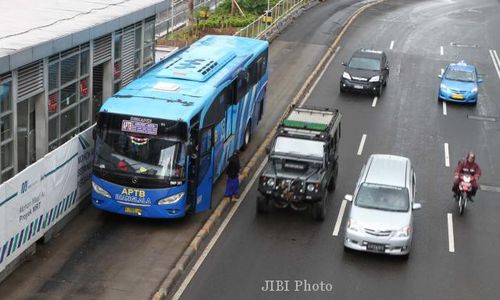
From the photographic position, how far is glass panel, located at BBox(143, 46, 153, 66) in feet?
100

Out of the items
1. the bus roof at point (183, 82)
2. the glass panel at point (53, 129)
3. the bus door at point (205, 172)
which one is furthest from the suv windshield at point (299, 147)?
the glass panel at point (53, 129)

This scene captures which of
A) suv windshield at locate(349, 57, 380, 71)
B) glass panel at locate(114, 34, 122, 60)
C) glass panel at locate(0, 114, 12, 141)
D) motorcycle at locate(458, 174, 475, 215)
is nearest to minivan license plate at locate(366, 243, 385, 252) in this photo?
motorcycle at locate(458, 174, 475, 215)

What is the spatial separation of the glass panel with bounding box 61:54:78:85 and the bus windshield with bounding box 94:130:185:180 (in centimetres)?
269

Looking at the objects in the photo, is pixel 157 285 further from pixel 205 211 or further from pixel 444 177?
pixel 444 177

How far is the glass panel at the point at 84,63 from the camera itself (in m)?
24.7

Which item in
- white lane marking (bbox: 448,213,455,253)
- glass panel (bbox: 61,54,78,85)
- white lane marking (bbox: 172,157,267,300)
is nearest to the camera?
white lane marking (bbox: 172,157,267,300)

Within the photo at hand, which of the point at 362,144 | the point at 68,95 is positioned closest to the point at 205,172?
the point at 68,95

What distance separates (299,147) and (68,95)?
6.68 m

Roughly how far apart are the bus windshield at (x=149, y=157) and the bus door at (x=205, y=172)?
0.85 m

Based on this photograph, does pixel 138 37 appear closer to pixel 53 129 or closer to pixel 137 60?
pixel 137 60

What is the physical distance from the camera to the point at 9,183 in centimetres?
1827

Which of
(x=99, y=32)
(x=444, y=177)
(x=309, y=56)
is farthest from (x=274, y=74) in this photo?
(x=99, y=32)

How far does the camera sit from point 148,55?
30953mm

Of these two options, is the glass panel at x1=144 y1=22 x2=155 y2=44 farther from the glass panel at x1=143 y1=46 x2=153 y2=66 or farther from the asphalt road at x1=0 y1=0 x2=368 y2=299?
the asphalt road at x1=0 y1=0 x2=368 y2=299
